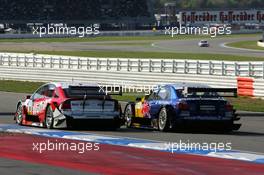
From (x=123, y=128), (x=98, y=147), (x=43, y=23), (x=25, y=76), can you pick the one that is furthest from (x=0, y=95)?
(x=43, y=23)

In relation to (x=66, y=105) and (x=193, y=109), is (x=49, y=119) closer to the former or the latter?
(x=66, y=105)

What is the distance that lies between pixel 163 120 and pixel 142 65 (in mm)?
20624

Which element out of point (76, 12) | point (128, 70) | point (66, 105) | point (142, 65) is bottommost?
point (66, 105)

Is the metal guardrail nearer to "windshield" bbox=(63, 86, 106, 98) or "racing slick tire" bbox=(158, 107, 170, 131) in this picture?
"racing slick tire" bbox=(158, 107, 170, 131)

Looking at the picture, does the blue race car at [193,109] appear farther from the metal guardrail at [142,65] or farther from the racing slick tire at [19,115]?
the metal guardrail at [142,65]

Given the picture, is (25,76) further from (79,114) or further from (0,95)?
(79,114)

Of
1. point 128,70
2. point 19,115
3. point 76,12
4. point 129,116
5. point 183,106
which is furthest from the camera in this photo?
point 76,12

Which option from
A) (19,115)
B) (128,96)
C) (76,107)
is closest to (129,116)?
(76,107)

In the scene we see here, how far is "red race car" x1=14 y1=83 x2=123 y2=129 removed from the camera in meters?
18.7

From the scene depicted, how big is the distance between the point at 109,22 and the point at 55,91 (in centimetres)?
11662

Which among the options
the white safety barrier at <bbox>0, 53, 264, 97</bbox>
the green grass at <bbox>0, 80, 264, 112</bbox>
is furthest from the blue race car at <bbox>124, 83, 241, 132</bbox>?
the white safety barrier at <bbox>0, 53, 264, 97</bbox>

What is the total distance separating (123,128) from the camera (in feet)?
66.3

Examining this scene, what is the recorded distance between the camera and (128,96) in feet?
114

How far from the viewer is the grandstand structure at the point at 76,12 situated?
12975 centimetres
